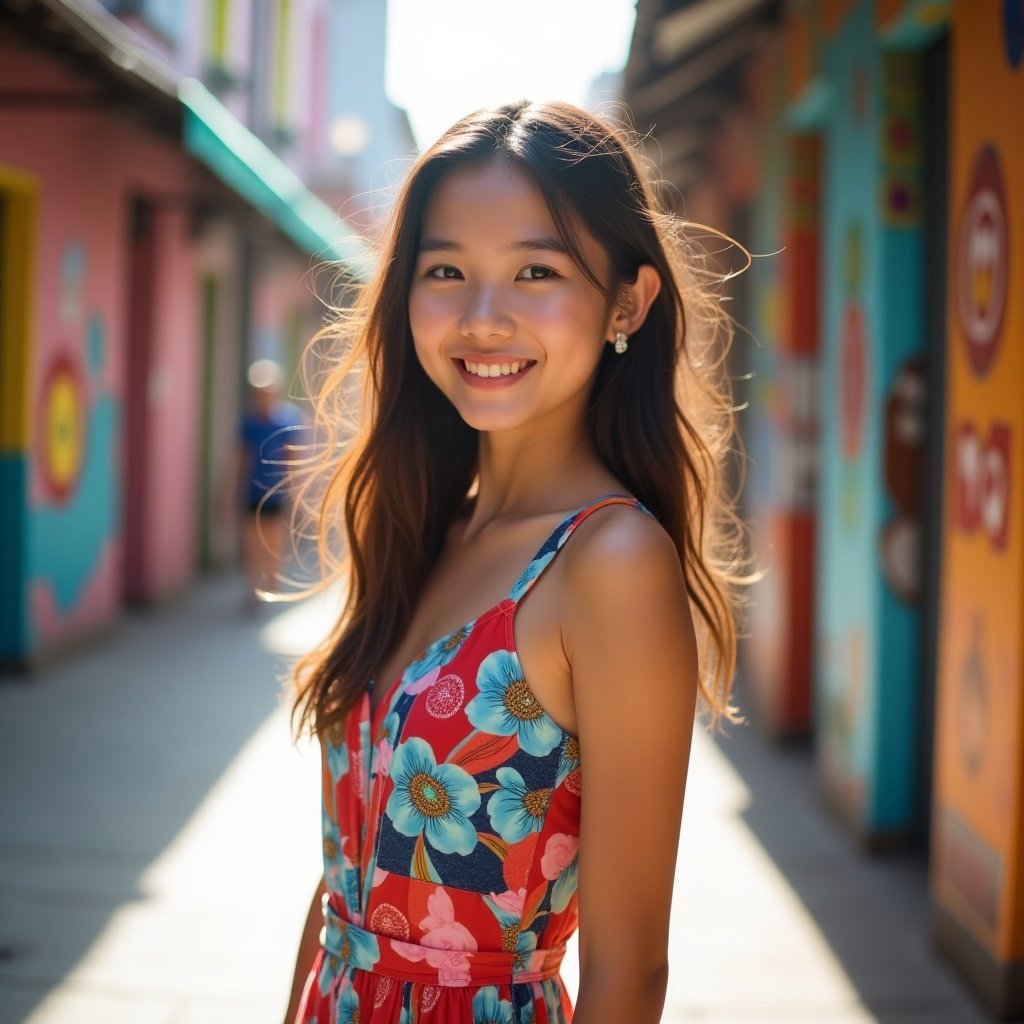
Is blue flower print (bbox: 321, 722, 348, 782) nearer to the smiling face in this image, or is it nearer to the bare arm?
the bare arm

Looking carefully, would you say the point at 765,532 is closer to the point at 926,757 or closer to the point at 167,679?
the point at 926,757

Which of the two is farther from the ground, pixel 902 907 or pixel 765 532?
pixel 765 532

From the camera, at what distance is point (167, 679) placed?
291 inches

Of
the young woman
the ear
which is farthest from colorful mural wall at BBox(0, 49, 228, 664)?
the ear

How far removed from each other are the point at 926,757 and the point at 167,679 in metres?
4.50

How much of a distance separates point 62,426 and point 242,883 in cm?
434

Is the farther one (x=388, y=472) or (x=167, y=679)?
(x=167, y=679)

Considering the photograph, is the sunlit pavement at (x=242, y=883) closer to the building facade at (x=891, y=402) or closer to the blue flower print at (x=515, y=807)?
the building facade at (x=891, y=402)

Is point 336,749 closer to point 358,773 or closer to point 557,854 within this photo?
point 358,773

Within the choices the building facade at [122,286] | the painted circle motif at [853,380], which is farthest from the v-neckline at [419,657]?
the building facade at [122,286]

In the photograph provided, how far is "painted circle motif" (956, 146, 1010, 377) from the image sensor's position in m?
3.35

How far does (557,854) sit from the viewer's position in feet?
4.67

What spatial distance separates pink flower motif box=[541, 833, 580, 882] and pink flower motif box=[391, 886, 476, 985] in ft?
0.38

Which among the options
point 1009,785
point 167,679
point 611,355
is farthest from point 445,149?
point 167,679
